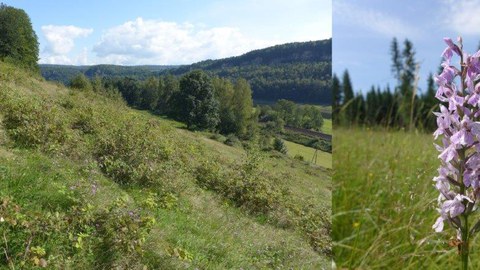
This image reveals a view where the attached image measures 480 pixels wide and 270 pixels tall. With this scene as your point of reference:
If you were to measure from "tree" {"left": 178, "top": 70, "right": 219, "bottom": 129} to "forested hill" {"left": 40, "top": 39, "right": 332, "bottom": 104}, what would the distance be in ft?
0.30

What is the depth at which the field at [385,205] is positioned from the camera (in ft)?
6.34

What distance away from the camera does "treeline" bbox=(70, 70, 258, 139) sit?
158 inches

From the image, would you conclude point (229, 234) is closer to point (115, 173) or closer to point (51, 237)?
point (115, 173)

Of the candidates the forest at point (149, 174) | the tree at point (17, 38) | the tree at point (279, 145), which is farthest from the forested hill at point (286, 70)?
the tree at point (17, 38)

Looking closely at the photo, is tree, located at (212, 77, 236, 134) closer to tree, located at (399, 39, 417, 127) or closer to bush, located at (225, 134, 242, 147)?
bush, located at (225, 134, 242, 147)

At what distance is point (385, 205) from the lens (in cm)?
256

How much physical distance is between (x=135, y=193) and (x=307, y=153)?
2233 millimetres

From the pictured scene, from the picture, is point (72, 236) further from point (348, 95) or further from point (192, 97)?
point (348, 95)

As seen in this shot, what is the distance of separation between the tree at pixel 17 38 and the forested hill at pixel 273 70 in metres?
0.18

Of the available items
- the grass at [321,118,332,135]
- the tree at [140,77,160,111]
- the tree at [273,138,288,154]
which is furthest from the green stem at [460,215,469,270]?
the tree at [273,138,288,154]

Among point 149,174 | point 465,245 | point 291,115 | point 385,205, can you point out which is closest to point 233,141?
point 291,115

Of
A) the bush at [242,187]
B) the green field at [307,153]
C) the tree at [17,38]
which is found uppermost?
the tree at [17,38]

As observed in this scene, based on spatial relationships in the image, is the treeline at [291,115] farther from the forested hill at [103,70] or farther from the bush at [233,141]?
the forested hill at [103,70]

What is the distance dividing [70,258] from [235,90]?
8.89 feet
